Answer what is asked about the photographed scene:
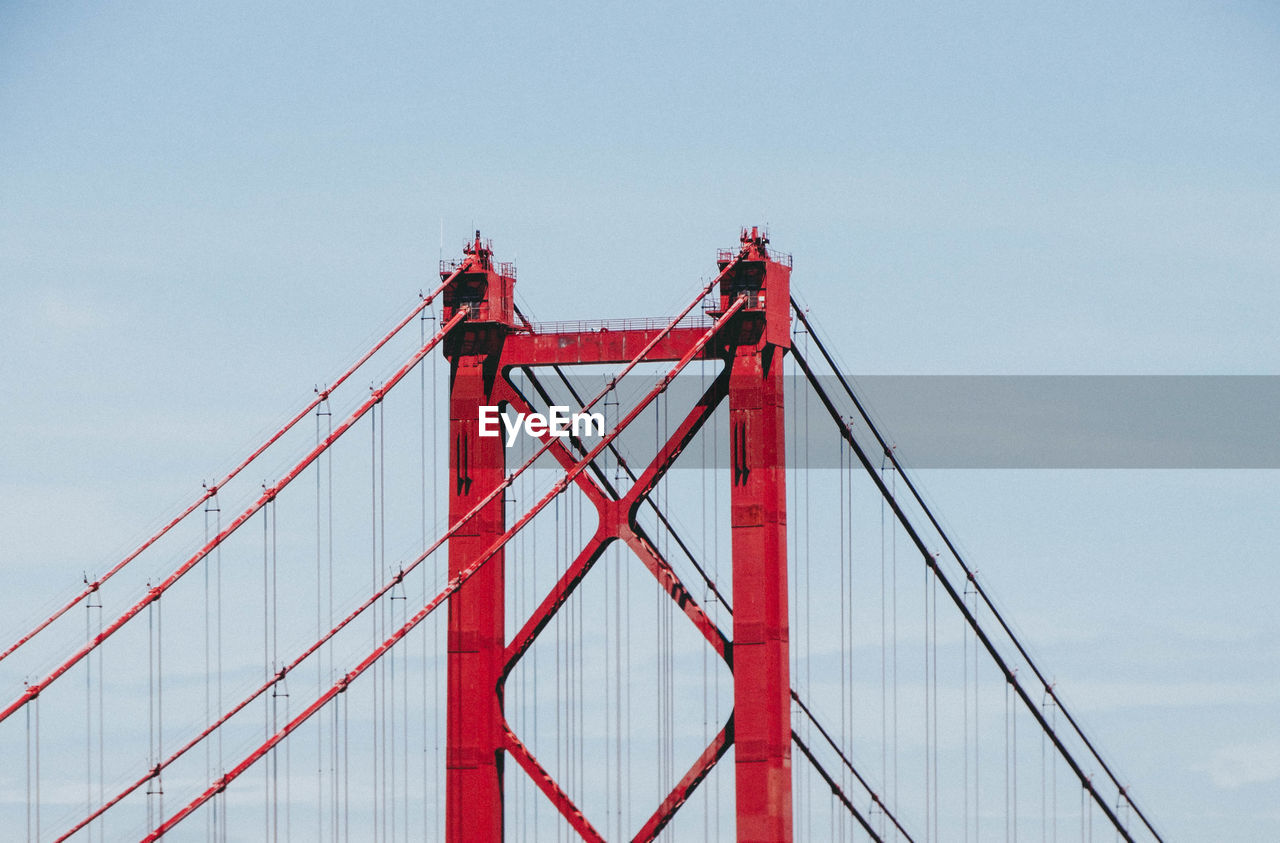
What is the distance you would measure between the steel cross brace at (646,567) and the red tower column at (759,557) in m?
1.31

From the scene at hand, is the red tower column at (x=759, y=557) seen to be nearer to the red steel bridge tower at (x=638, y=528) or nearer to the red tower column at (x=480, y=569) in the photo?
the red steel bridge tower at (x=638, y=528)

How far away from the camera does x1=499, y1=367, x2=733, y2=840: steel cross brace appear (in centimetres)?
11069

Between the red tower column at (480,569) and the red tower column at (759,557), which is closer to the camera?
the red tower column at (759,557)

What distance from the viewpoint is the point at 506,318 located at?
114m

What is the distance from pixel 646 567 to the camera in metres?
112

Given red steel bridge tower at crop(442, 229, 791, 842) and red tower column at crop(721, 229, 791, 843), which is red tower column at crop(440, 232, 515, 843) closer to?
red steel bridge tower at crop(442, 229, 791, 842)

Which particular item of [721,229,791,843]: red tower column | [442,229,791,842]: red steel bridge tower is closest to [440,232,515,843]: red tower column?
[442,229,791,842]: red steel bridge tower

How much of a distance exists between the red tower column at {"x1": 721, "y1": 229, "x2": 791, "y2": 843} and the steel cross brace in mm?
1307

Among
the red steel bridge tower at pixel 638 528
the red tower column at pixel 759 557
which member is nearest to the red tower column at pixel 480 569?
the red steel bridge tower at pixel 638 528

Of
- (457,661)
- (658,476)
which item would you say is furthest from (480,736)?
(658,476)

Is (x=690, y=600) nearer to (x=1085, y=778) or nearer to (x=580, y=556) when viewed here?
(x=580, y=556)

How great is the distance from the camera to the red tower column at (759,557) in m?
108

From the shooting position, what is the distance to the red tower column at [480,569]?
112 m

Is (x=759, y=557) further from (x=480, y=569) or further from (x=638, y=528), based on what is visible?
(x=480, y=569)
